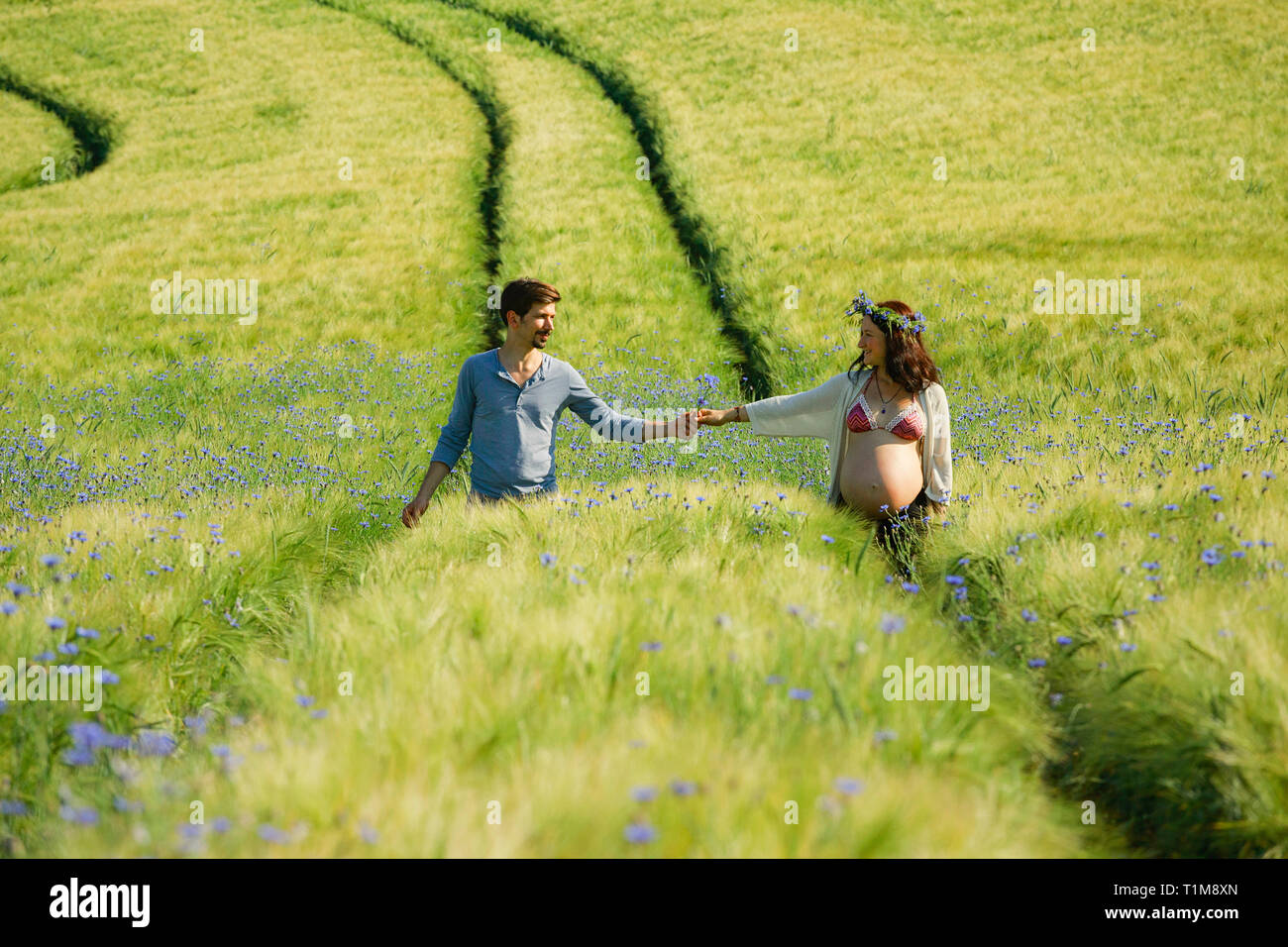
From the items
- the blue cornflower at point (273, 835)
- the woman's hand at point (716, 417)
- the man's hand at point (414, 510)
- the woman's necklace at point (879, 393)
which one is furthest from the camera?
the woman's hand at point (716, 417)

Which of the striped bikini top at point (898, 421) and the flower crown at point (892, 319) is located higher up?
the flower crown at point (892, 319)

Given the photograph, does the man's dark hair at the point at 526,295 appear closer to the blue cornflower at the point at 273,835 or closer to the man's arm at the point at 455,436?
the man's arm at the point at 455,436

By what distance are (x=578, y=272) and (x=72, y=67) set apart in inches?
1036

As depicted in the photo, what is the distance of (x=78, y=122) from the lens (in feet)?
85.4

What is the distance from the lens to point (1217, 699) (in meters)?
2.67

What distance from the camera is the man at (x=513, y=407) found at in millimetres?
5449

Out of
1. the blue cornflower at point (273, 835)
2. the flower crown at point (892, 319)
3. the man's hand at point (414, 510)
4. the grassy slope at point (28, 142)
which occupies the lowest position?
the man's hand at point (414, 510)

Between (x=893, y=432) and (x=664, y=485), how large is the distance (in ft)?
4.78

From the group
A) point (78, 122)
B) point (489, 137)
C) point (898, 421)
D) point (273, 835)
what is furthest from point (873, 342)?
point (78, 122)

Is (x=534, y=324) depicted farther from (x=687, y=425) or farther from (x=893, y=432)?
(x=893, y=432)

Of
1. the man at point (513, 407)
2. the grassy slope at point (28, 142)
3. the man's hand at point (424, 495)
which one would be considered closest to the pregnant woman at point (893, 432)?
the man at point (513, 407)

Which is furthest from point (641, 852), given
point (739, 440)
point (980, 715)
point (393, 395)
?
point (393, 395)

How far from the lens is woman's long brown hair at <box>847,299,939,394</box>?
5387 millimetres

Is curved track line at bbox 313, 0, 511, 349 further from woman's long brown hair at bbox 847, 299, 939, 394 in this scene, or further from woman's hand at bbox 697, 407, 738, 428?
woman's long brown hair at bbox 847, 299, 939, 394
